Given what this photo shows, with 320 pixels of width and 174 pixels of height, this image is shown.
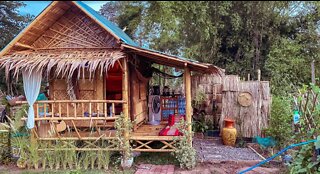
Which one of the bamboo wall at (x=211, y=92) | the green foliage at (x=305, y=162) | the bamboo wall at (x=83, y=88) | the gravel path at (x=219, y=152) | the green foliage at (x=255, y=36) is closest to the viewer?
the green foliage at (x=305, y=162)

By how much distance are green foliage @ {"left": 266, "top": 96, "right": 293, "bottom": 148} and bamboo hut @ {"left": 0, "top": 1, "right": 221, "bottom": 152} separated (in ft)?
6.29

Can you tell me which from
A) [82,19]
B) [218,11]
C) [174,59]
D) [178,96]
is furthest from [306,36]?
[82,19]

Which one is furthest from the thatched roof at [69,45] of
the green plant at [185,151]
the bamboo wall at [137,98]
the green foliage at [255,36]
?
the green foliage at [255,36]

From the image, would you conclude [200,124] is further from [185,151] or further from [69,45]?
[69,45]

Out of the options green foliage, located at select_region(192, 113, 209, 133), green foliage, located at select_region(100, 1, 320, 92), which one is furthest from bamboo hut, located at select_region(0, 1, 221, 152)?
green foliage, located at select_region(100, 1, 320, 92)

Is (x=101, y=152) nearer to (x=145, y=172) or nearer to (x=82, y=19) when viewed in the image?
(x=145, y=172)

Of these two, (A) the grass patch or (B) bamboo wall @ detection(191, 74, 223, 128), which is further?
(B) bamboo wall @ detection(191, 74, 223, 128)

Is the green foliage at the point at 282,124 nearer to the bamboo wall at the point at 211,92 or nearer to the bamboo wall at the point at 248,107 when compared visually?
the bamboo wall at the point at 248,107

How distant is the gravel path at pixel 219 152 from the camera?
19.7 ft

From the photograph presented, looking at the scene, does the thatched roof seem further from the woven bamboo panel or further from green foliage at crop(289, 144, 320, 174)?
green foliage at crop(289, 144, 320, 174)

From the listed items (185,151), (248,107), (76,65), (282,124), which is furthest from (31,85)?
(282,124)

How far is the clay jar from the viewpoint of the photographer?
7184mm

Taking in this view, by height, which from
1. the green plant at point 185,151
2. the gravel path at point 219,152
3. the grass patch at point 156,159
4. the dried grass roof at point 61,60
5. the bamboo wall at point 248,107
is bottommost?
the grass patch at point 156,159

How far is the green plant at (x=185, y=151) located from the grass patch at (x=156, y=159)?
18.5 inches
